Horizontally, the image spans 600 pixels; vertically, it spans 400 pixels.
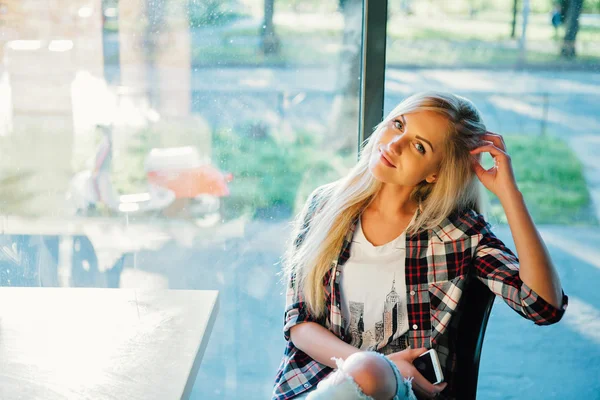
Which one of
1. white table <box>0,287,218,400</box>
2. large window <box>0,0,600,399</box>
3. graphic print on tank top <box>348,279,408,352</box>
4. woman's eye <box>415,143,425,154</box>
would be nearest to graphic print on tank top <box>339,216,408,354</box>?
graphic print on tank top <box>348,279,408,352</box>

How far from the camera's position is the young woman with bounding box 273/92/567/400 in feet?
5.40

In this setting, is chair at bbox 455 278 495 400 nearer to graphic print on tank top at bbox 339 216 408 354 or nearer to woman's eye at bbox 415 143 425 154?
graphic print on tank top at bbox 339 216 408 354

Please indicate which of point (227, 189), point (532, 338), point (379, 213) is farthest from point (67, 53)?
point (532, 338)

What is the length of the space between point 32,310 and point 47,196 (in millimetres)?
872

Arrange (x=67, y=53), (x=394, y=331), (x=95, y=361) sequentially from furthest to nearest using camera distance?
(x=67, y=53), (x=394, y=331), (x=95, y=361)

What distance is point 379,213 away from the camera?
1794mm

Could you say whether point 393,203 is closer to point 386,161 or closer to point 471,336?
point 386,161

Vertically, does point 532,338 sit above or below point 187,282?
below

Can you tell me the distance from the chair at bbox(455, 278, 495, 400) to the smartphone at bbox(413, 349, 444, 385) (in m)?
0.06

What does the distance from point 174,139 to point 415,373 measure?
117 cm

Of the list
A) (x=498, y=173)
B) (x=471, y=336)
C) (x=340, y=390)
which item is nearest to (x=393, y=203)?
(x=498, y=173)

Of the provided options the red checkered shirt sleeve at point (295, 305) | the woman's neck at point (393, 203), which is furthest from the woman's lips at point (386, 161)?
the red checkered shirt sleeve at point (295, 305)

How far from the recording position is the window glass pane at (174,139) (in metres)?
2.24

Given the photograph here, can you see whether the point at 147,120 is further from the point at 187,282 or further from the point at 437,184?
the point at 437,184
